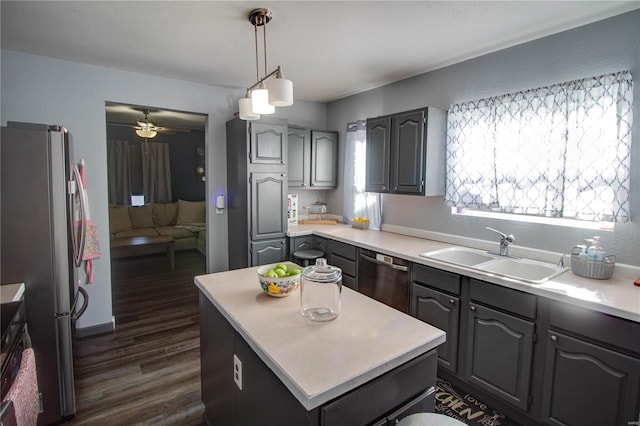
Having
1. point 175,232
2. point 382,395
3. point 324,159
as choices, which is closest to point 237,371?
point 382,395

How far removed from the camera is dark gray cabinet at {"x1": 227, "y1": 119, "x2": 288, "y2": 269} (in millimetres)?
3361

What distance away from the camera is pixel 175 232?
5793mm

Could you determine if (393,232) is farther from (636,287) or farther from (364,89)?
(636,287)

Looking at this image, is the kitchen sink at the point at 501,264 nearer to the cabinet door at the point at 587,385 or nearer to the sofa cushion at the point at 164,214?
the cabinet door at the point at 587,385

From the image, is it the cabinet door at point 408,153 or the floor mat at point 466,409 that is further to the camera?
the cabinet door at point 408,153

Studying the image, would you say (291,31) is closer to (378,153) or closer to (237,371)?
(378,153)

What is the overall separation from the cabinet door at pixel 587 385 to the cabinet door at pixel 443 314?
546mm

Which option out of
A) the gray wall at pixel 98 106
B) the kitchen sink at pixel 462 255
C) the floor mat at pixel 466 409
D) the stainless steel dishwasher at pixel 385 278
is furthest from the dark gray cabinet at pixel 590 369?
the gray wall at pixel 98 106

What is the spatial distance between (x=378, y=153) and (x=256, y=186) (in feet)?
4.23

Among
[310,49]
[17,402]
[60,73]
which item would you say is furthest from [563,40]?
[60,73]

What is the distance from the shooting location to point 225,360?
1.61 metres

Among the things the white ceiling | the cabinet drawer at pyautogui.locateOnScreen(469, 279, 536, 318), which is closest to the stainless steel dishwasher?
the cabinet drawer at pyautogui.locateOnScreen(469, 279, 536, 318)

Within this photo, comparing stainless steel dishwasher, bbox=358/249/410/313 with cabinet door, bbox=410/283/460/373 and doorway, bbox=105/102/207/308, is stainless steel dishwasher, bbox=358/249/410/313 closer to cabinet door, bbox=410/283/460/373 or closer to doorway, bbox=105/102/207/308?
cabinet door, bbox=410/283/460/373

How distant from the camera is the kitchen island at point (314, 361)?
102 centimetres
